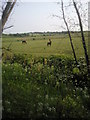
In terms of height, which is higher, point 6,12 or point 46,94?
point 6,12

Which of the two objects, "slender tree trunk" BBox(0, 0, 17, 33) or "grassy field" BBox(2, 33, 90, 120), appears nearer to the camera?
"grassy field" BBox(2, 33, 90, 120)

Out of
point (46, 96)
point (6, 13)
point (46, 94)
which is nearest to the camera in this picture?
point (46, 96)

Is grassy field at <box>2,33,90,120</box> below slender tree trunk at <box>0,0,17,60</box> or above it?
below

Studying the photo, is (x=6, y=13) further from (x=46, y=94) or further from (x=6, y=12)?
(x=46, y=94)

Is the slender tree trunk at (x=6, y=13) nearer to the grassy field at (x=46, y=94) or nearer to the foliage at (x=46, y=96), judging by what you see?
the grassy field at (x=46, y=94)

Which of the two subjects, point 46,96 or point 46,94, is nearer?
point 46,96

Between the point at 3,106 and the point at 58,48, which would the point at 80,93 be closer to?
the point at 3,106

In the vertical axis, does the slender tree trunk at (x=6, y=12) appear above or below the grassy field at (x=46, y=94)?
above

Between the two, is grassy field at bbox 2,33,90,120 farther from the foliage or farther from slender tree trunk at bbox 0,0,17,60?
slender tree trunk at bbox 0,0,17,60

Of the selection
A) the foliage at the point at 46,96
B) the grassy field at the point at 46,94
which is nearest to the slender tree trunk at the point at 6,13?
the grassy field at the point at 46,94

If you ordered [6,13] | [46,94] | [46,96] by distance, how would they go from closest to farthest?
[46,96]
[46,94]
[6,13]

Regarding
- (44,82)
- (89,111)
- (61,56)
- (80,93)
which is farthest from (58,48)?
(89,111)

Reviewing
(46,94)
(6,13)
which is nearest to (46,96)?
(46,94)

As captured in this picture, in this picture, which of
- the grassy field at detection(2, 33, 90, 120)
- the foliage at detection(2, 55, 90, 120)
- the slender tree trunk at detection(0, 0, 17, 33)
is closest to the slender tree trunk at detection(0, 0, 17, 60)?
the slender tree trunk at detection(0, 0, 17, 33)
